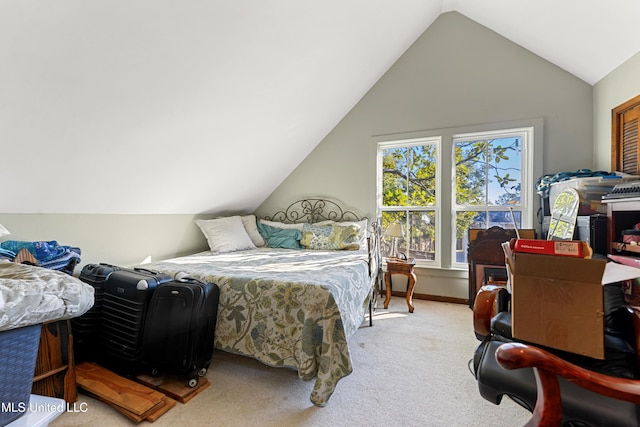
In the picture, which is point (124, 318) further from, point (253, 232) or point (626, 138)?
point (626, 138)

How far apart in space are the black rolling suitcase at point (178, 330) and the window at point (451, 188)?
2.56 metres

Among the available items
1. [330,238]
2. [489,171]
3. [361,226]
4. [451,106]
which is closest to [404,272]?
[361,226]

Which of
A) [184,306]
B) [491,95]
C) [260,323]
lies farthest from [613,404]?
[491,95]

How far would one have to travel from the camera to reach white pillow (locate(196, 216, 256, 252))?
3.29m

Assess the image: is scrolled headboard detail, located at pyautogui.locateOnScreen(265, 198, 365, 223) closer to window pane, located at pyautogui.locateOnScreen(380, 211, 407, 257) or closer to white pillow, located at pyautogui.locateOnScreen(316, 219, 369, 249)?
white pillow, located at pyautogui.locateOnScreen(316, 219, 369, 249)

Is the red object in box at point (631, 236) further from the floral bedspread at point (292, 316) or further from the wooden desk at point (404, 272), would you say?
the floral bedspread at point (292, 316)

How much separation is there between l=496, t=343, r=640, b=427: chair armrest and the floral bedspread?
3.12 feet

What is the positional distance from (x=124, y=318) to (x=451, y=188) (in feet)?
10.9

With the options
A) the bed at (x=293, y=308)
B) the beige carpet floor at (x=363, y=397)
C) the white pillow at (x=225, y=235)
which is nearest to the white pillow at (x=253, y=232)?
the white pillow at (x=225, y=235)

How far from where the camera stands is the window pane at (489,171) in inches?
123

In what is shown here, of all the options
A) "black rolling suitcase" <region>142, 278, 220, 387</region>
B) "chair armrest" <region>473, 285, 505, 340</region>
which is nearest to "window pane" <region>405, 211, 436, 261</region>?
"chair armrest" <region>473, 285, 505, 340</region>

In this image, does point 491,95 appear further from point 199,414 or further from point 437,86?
point 199,414

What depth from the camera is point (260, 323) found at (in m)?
1.81

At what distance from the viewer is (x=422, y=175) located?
3535mm
